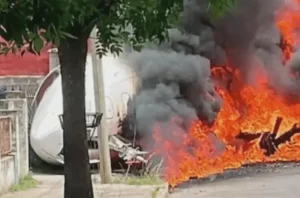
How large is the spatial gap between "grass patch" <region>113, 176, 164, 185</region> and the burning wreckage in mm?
444

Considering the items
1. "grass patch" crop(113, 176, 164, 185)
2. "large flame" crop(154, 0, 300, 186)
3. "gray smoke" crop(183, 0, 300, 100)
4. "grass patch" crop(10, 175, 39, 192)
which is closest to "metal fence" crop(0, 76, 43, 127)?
"gray smoke" crop(183, 0, 300, 100)

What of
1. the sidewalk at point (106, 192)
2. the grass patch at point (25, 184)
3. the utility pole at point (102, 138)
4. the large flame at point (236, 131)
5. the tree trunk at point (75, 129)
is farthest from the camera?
the large flame at point (236, 131)

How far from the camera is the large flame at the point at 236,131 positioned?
14953 millimetres

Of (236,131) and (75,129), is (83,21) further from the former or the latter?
(236,131)

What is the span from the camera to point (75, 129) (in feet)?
18.4

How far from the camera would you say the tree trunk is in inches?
221

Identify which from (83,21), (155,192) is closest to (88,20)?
(83,21)

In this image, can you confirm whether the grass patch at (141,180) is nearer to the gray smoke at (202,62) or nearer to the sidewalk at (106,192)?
the sidewalk at (106,192)

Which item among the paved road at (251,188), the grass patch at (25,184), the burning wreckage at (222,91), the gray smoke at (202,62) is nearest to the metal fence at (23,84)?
the gray smoke at (202,62)

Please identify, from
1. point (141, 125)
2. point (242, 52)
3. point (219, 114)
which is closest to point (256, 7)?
point (242, 52)

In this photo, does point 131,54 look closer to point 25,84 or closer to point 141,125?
point 141,125

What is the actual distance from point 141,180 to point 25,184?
205 centimetres

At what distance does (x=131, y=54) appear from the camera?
52.9 ft

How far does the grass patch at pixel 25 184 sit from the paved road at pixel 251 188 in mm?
2541
